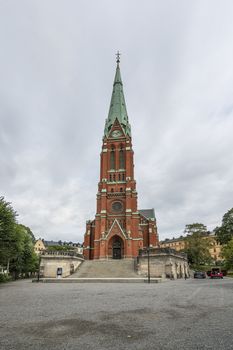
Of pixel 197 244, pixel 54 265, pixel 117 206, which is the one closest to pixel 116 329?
pixel 54 265

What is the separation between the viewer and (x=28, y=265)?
40781 mm

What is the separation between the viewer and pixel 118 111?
63344 millimetres

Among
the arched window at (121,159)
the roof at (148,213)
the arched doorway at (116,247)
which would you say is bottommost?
the arched doorway at (116,247)

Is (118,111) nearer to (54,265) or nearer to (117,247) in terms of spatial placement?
(117,247)

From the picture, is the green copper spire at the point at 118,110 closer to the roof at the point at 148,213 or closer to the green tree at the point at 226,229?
the roof at the point at 148,213

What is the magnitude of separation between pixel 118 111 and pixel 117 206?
25.3m

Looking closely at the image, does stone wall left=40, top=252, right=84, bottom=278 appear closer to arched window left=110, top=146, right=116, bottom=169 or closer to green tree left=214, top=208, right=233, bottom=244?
arched window left=110, top=146, right=116, bottom=169

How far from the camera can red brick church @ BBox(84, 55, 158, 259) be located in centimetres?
4850

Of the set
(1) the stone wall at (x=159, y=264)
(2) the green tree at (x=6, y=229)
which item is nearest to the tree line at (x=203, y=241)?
(1) the stone wall at (x=159, y=264)

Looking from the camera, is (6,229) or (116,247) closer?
(6,229)

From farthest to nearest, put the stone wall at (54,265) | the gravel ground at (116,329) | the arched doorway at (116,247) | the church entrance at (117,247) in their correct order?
the church entrance at (117,247)
the arched doorway at (116,247)
the stone wall at (54,265)
the gravel ground at (116,329)

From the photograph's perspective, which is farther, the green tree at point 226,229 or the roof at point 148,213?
the roof at point 148,213

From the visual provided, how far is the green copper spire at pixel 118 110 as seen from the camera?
61.6 meters

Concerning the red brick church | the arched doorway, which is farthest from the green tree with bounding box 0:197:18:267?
the arched doorway
